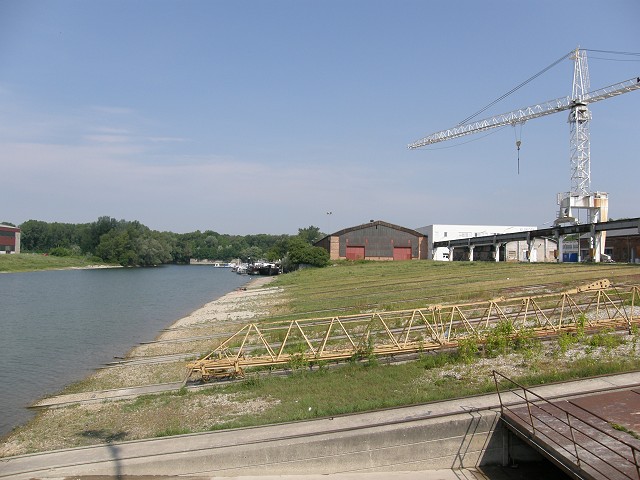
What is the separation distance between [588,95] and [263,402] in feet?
275

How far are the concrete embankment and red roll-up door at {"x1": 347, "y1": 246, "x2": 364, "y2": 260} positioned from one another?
259 feet

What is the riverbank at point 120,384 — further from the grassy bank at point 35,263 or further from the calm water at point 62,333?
the grassy bank at point 35,263

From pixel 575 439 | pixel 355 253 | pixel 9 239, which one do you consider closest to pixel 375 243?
pixel 355 253

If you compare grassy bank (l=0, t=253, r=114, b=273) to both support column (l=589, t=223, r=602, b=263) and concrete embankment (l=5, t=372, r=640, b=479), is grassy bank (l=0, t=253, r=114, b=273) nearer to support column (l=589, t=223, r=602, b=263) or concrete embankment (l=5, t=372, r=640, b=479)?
support column (l=589, t=223, r=602, b=263)

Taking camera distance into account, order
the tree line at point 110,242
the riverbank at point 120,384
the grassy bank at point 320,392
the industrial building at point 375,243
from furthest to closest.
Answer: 1. the tree line at point 110,242
2. the industrial building at point 375,243
3. the riverbank at point 120,384
4. the grassy bank at point 320,392

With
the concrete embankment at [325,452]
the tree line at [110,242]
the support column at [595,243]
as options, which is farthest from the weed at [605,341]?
the tree line at [110,242]

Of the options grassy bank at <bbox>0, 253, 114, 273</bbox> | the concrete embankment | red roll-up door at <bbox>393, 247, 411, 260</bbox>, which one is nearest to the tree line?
grassy bank at <bbox>0, 253, 114, 273</bbox>

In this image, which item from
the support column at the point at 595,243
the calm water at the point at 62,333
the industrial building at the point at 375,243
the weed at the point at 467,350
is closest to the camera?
the weed at the point at 467,350

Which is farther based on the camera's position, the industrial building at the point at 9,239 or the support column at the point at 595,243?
the industrial building at the point at 9,239

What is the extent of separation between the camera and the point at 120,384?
19.8m

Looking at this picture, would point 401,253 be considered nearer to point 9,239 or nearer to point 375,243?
point 375,243

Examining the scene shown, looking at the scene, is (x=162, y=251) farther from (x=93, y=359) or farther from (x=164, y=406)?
(x=164, y=406)

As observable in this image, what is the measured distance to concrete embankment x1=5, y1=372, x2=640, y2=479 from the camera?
10.7m

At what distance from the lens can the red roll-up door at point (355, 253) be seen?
90688mm
